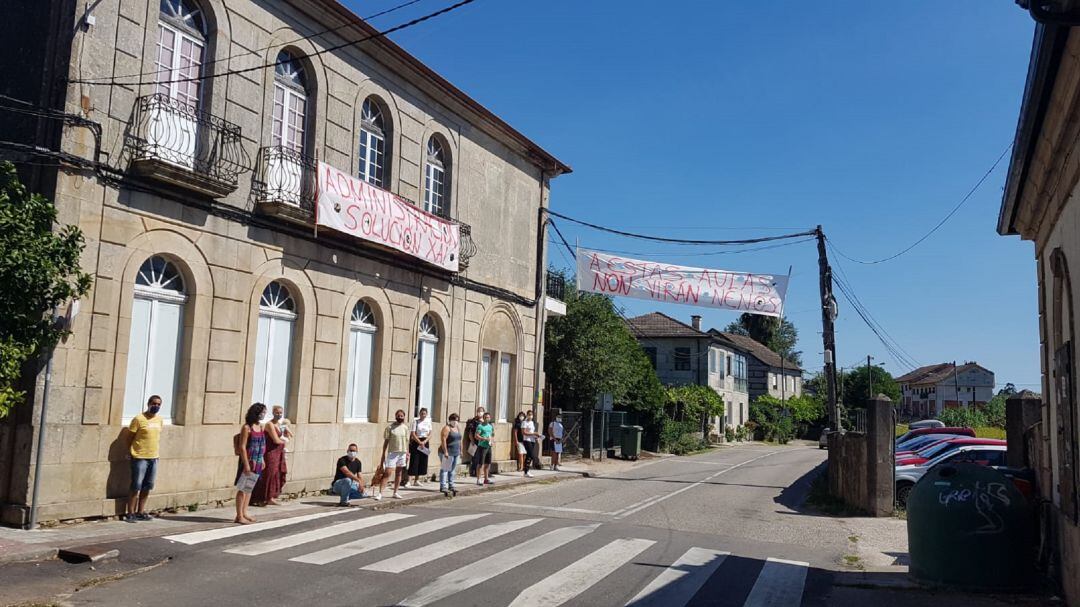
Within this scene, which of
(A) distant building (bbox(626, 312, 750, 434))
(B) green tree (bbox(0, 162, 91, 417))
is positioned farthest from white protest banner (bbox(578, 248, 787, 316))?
(A) distant building (bbox(626, 312, 750, 434))

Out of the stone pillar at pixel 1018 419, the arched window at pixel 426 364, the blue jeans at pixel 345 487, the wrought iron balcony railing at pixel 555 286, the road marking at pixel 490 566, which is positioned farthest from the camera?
the wrought iron balcony railing at pixel 555 286

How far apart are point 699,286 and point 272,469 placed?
12.7 metres

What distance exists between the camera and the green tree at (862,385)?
79.2m

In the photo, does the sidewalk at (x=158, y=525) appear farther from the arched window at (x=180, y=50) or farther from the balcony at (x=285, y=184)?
the arched window at (x=180, y=50)

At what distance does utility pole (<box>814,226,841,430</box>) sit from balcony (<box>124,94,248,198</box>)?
15.0 meters

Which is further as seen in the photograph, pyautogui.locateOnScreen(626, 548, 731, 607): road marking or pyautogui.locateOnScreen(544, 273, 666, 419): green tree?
pyautogui.locateOnScreen(544, 273, 666, 419): green tree

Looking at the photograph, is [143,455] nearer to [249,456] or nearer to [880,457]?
[249,456]

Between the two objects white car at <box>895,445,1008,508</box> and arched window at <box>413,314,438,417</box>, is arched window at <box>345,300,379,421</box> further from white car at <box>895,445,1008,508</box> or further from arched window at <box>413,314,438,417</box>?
white car at <box>895,445,1008,508</box>

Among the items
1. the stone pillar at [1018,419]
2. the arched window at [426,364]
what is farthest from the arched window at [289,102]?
A: the stone pillar at [1018,419]

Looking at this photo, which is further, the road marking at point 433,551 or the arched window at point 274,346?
the arched window at point 274,346

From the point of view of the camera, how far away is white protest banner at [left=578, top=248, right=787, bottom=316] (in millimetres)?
21766

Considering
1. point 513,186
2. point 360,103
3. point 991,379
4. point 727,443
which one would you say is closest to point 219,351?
point 360,103

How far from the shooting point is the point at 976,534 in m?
8.58

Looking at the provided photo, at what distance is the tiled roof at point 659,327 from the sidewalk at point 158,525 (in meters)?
38.2
